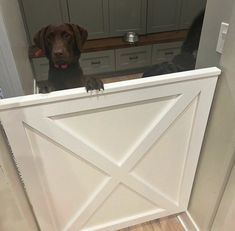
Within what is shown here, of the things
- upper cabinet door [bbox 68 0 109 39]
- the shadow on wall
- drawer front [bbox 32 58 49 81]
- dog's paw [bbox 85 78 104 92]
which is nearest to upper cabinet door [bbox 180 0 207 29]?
upper cabinet door [bbox 68 0 109 39]

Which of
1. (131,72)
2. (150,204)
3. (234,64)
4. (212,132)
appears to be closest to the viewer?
(234,64)

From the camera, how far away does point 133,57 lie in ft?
8.96

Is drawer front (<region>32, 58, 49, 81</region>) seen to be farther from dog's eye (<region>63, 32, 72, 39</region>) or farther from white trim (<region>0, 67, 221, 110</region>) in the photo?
white trim (<region>0, 67, 221, 110</region>)

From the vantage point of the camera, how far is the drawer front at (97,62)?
8.50 ft

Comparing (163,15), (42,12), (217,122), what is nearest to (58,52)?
(217,122)

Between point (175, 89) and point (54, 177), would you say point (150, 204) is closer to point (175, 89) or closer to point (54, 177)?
point (54, 177)

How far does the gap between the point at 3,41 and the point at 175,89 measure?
2.23 ft

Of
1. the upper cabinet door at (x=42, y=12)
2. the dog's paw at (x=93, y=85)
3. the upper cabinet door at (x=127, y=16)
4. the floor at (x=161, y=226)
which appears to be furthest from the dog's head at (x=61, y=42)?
the upper cabinet door at (x=127, y=16)

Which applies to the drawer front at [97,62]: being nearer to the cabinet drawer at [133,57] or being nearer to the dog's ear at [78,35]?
the cabinet drawer at [133,57]

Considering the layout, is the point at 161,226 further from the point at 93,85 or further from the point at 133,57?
the point at 133,57

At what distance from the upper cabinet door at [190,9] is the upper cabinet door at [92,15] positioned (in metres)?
0.90

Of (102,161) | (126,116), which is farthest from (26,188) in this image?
(126,116)

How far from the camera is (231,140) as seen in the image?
35.5 inches

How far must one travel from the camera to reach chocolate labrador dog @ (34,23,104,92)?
1075mm
